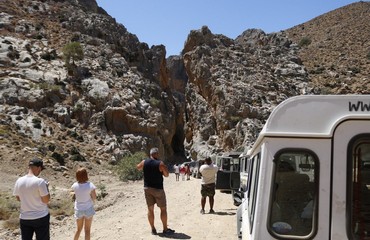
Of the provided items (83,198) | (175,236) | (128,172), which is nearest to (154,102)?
(128,172)

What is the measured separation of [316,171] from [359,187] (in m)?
0.38

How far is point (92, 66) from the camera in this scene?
193ft

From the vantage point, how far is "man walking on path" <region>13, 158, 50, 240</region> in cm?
627

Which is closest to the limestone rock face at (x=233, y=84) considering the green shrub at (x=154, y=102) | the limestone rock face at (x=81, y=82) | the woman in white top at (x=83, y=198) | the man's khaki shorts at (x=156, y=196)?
the limestone rock face at (x=81, y=82)

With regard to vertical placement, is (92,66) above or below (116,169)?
above

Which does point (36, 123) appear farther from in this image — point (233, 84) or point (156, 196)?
point (156, 196)

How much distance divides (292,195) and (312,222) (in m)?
0.28

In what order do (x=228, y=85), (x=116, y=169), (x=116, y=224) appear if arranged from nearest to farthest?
(x=116, y=224) → (x=116, y=169) → (x=228, y=85)

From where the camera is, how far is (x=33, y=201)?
248 inches

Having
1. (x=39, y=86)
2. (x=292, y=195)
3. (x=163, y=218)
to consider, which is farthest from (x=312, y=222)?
(x=39, y=86)

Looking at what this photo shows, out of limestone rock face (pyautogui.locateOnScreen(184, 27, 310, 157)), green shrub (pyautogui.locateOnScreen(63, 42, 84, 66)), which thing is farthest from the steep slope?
green shrub (pyautogui.locateOnScreen(63, 42, 84, 66))

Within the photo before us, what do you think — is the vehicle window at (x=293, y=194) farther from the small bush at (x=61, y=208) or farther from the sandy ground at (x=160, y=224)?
the small bush at (x=61, y=208)

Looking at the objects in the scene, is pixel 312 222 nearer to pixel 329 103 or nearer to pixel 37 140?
pixel 329 103

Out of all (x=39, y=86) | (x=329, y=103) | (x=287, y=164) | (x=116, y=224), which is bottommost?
(x=116, y=224)
